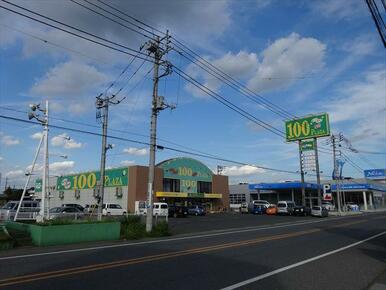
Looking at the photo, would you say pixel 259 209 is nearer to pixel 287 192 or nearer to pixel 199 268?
pixel 287 192

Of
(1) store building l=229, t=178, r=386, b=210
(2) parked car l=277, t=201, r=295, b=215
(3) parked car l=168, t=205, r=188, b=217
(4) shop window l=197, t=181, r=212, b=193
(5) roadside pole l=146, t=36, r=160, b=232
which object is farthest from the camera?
(1) store building l=229, t=178, r=386, b=210

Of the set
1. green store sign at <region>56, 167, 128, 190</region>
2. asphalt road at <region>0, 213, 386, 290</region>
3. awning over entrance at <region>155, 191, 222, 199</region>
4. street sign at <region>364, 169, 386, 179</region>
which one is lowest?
asphalt road at <region>0, 213, 386, 290</region>

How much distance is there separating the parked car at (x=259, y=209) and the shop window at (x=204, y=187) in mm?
9976

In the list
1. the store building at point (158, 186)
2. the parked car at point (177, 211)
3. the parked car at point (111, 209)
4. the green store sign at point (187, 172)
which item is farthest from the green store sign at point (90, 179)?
the parked car at point (177, 211)

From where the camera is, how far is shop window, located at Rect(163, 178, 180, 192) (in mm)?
60594

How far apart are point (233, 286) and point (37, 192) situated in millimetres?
84051

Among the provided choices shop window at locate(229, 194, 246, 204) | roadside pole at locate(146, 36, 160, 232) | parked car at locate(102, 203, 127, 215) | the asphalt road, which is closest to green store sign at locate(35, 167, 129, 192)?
parked car at locate(102, 203, 127, 215)

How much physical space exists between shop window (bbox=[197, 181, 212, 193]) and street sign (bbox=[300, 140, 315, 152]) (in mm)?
17031

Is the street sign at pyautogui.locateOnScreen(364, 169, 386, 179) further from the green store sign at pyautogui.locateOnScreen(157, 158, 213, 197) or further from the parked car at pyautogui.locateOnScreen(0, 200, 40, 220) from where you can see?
the parked car at pyautogui.locateOnScreen(0, 200, 40, 220)

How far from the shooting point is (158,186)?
59.1 meters

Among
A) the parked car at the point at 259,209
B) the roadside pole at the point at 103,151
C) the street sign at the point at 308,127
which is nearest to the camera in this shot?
the roadside pole at the point at 103,151

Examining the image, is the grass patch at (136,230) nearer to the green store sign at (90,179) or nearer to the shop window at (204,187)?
the green store sign at (90,179)

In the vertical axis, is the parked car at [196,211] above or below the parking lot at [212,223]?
above

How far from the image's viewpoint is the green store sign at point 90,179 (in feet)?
192
